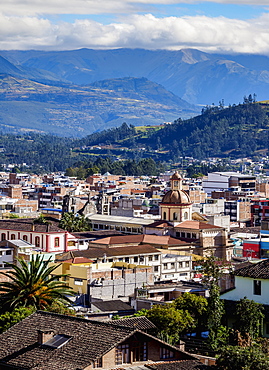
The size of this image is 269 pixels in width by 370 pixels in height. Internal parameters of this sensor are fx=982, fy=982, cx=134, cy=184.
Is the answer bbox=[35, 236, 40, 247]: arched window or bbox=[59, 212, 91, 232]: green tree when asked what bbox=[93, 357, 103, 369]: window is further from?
bbox=[59, 212, 91, 232]: green tree

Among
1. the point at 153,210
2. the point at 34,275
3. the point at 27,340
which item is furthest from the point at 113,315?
the point at 153,210

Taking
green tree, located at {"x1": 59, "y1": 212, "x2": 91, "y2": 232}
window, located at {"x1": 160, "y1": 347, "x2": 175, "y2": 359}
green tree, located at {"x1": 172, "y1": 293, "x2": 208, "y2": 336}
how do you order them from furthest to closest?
green tree, located at {"x1": 59, "y1": 212, "x2": 91, "y2": 232} < green tree, located at {"x1": 172, "y1": 293, "x2": 208, "y2": 336} < window, located at {"x1": 160, "y1": 347, "x2": 175, "y2": 359}

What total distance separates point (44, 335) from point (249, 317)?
34.9 feet

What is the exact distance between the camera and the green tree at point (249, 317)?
38188mm

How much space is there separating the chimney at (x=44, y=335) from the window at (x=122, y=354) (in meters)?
2.25

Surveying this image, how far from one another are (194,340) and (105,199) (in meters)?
100.0

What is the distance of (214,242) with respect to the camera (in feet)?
314

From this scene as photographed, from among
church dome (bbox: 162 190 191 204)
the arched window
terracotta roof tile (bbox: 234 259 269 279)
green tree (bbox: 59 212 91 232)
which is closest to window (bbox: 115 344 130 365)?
terracotta roof tile (bbox: 234 259 269 279)

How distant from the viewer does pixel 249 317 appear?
1505 inches

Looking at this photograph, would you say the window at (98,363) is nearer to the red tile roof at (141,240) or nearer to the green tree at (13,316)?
the green tree at (13,316)

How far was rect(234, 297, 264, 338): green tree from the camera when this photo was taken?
38188 mm

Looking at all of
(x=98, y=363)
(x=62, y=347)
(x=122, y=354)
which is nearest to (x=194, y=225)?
(x=122, y=354)

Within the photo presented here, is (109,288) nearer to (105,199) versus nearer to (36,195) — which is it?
(105,199)

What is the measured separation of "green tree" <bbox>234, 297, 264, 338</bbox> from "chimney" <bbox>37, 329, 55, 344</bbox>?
1013 cm
